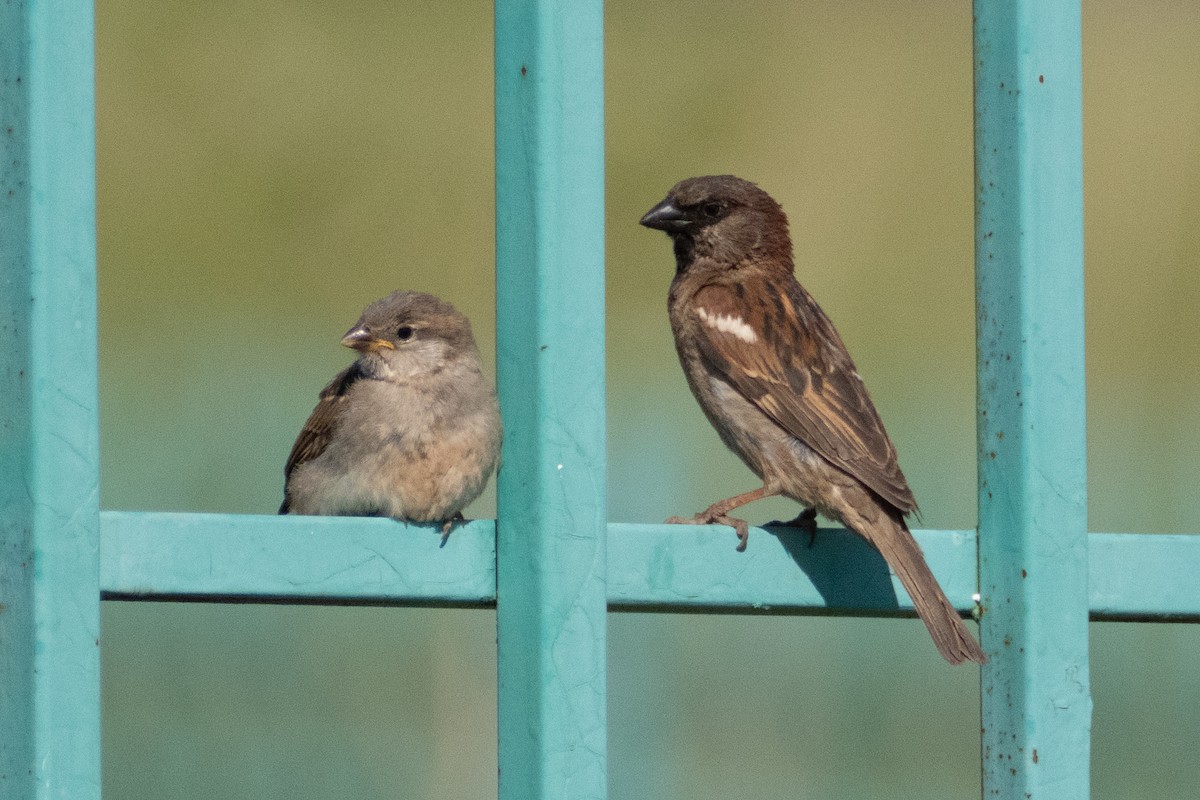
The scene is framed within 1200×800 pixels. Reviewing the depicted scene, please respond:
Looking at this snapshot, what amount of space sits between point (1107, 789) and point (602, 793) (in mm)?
3281

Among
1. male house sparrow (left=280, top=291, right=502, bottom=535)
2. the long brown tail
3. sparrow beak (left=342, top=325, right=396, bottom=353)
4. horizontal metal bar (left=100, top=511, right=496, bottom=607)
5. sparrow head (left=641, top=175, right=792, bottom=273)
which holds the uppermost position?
sparrow head (left=641, top=175, right=792, bottom=273)

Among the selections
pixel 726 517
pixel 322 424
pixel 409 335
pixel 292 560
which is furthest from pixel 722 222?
pixel 292 560

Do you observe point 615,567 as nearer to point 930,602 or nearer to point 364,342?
point 930,602

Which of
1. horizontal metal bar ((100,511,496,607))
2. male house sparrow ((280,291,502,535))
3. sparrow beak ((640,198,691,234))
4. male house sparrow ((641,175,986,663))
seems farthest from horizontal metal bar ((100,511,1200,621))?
sparrow beak ((640,198,691,234))

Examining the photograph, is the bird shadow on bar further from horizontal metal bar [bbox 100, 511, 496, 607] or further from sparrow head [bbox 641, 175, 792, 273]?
sparrow head [bbox 641, 175, 792, 273]

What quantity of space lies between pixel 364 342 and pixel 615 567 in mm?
1096

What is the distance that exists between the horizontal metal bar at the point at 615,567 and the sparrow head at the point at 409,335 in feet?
2.99

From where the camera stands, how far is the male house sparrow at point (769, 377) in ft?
10.2

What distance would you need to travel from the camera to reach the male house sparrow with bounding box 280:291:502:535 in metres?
2.85

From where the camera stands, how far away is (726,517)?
273 centimetres

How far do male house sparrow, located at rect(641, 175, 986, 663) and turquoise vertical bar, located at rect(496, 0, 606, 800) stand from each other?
620mm

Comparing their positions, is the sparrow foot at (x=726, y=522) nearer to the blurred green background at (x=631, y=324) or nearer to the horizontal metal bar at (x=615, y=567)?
the horizontal metal bar at (x=615, y=567)

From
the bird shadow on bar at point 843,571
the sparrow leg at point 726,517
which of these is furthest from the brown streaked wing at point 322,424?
the bird shadow on bar at point 843,571

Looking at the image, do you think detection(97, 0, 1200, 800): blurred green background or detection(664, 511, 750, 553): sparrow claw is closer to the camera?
detection(664, 511, 750, 553): sparrow claw
